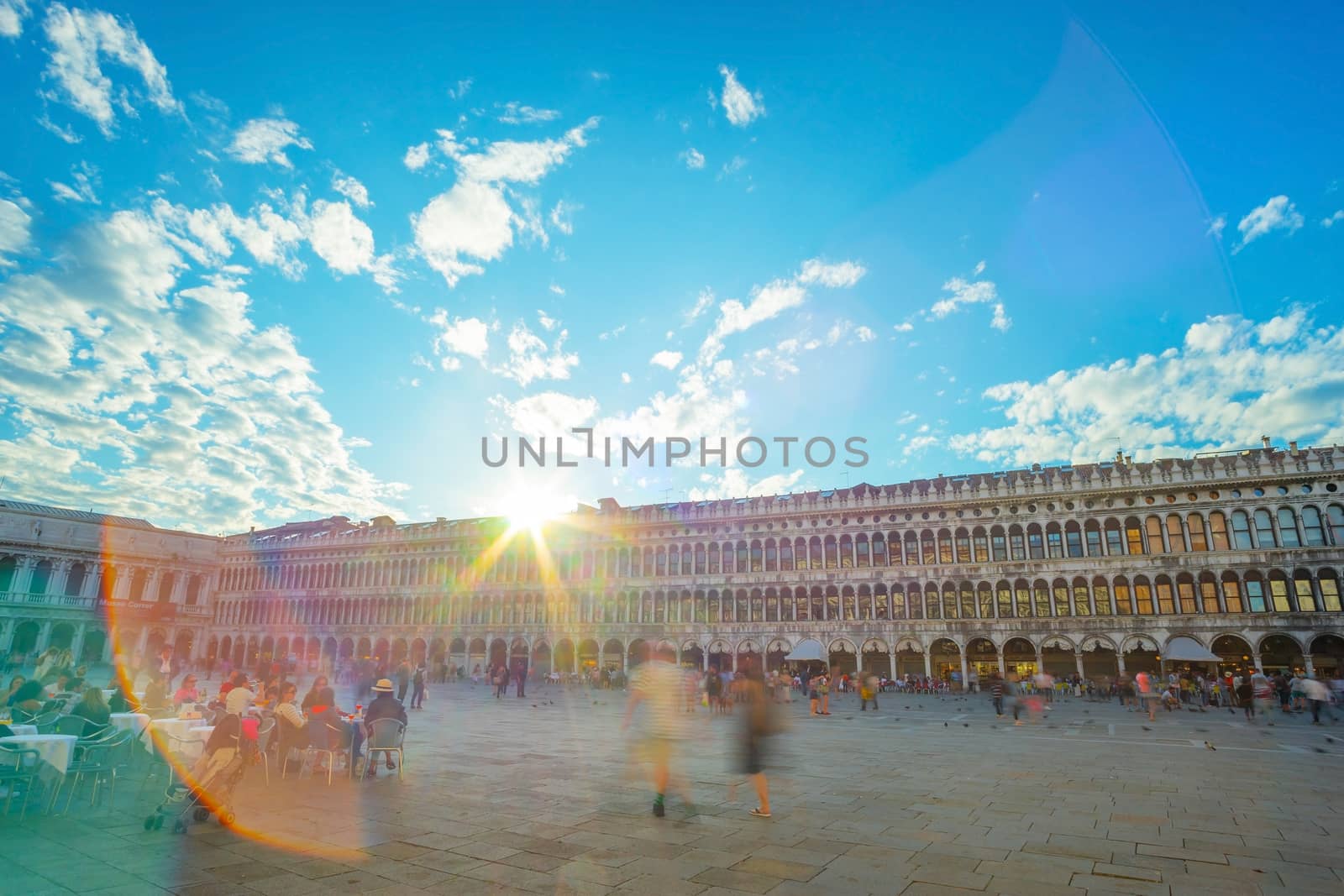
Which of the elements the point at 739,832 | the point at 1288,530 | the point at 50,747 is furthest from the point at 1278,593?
the point at 50,747

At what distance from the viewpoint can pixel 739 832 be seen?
22.3 ft

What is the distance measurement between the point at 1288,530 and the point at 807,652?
90.6 ft

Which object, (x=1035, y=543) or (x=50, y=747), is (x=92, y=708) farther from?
(x=1035, y=543)

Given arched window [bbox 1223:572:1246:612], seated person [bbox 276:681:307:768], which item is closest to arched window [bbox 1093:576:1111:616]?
arched window [bbox 1223:572:1246:612]

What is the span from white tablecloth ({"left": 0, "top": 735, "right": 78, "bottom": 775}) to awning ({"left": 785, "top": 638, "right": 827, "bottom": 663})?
37994mm

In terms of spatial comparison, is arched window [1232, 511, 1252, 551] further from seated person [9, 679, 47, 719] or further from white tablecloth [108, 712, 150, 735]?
seated person [9, 679, 47, 719]

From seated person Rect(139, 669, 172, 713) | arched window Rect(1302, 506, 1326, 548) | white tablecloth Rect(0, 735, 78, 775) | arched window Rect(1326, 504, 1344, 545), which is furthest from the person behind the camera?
arched window Rect(1302, 506, 1326, 548)

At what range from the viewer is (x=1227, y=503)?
132 feet

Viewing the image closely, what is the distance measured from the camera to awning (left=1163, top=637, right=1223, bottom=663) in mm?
33812

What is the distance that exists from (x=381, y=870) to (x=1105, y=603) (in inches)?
1811

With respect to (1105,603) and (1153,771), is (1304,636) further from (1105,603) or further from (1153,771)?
(1153,771)

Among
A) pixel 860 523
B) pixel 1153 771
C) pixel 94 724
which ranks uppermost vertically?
pixel 860 523

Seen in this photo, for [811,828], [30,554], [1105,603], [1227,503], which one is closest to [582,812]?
[811,828]

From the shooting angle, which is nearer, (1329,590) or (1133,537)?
(1329,590)
